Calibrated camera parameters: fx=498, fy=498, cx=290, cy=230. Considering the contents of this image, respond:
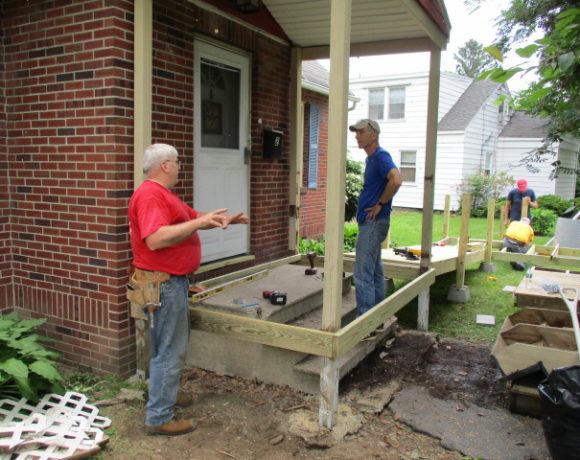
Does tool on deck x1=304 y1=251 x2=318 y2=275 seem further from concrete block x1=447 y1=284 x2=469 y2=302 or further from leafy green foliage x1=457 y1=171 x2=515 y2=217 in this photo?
leafy green foliage x1=457 y1=171 x2=515 y2=217

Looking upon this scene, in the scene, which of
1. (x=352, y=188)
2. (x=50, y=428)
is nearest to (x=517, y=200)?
(x=352, y=188)

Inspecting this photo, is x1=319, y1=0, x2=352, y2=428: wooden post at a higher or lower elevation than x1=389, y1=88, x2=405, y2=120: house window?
lower

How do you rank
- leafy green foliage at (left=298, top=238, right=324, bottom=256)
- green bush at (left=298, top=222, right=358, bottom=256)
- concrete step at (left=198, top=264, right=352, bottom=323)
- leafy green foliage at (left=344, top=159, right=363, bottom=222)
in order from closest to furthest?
concrete step at (left=198, top=264, right=352, bottom=323)
leafy green foliage at (left=298, top=238, right=324, bottom=256)
green bush at (left=298, top=222, right=358, bottom=256)
leafy green foliage at (left=344, top=159, right=363, bottom=222)

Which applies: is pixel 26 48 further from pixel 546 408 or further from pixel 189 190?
pixel 546 408

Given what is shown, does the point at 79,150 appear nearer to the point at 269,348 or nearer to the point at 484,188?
the point at 269,348

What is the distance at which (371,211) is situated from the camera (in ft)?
15.0

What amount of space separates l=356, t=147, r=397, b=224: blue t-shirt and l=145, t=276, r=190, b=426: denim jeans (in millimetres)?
1979

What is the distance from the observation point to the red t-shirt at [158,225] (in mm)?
3049

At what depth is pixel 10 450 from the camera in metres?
2.86

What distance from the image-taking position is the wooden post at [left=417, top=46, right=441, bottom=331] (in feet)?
18.2

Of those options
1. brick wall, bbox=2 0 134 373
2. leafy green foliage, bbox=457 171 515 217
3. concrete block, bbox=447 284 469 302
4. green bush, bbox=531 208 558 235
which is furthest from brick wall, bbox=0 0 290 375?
leafy green foliage, bbox=457 171 515 217

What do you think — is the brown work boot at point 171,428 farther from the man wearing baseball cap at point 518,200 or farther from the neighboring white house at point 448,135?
the neighboring white house at point 448,135

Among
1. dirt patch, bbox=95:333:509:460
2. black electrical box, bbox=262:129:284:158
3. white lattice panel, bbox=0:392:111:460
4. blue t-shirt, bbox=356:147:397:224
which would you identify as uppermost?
black electrical box, bbox=262:129:284:158

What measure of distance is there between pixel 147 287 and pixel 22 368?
989 millimetres
